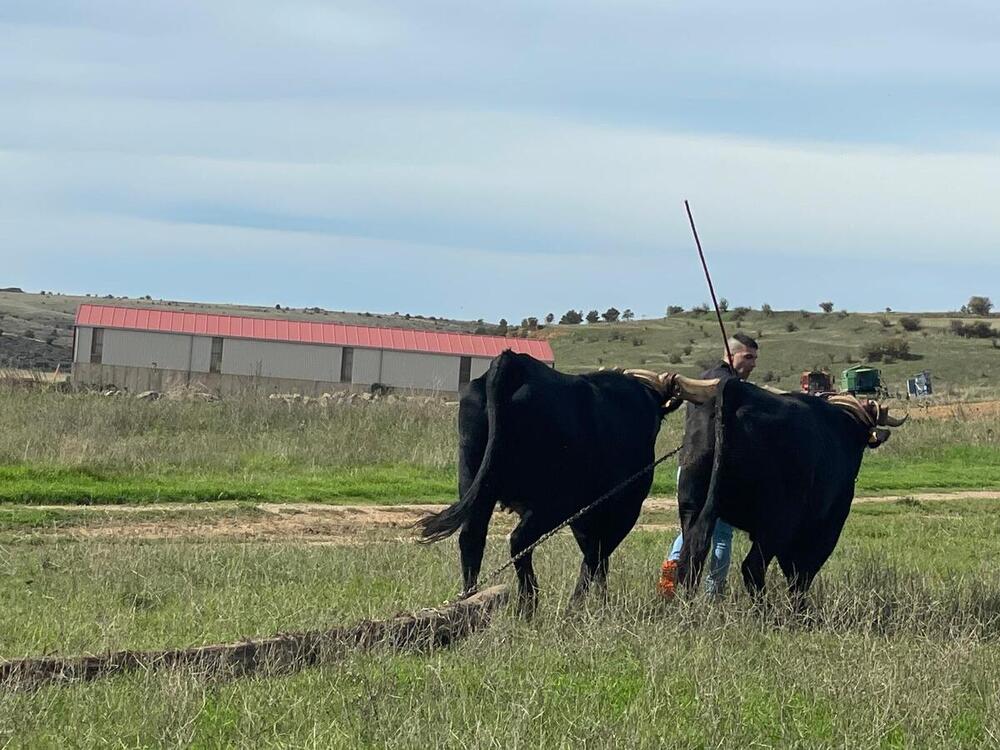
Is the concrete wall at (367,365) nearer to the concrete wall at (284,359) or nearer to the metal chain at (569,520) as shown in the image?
the concrete wall at (284,359)

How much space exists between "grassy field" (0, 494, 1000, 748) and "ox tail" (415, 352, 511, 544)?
68 cm

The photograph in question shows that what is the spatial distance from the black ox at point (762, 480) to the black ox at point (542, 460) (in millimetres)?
452

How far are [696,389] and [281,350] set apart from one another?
36285mm

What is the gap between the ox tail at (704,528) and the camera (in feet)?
30.4

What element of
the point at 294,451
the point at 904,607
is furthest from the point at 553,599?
the point at 294,451

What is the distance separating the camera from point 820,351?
57406mm

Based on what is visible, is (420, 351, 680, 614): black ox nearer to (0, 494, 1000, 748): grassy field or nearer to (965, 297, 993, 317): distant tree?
(0, 494, 1000, 748): grassy field

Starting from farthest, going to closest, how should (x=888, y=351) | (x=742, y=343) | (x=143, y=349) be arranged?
(x=888, y=351)
(x=143, y=349)
(x=742, y=343)

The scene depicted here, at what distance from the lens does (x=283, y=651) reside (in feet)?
23.5

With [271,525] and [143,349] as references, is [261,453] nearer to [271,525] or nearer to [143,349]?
[271,525]

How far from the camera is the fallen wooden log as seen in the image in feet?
21.3

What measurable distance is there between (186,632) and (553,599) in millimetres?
2582

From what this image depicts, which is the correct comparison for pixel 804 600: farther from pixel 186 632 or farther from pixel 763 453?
pixel 186 632

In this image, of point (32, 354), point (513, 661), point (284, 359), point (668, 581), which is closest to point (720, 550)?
point (668, 581)
